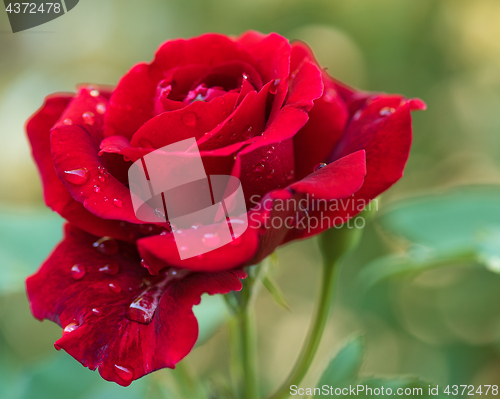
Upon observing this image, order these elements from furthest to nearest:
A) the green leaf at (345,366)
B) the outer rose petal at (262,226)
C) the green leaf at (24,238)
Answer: the green leaf at (24,238), the green leaf at (345,366), the outer rose petal at (262,226)

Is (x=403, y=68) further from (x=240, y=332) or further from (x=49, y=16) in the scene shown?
(x=240, y=332)

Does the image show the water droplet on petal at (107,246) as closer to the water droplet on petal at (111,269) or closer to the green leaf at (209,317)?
the water droplet on petal at (111,269)

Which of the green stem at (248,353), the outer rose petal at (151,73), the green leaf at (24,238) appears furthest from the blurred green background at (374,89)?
the outer rose petal at (151,73)

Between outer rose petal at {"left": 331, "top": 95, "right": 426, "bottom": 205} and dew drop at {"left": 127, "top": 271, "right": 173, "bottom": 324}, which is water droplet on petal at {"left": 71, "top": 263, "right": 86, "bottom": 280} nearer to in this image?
dew drop at {"left": 127, "top": 271, "right": 173, "bottom": 324}

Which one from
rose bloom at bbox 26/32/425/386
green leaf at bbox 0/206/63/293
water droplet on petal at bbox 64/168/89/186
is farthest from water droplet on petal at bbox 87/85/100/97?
green leaf at bbox 0/206/63/293

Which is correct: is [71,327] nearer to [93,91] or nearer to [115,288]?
[115,288]

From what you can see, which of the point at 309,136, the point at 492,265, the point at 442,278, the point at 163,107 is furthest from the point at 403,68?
the point at 163,107
